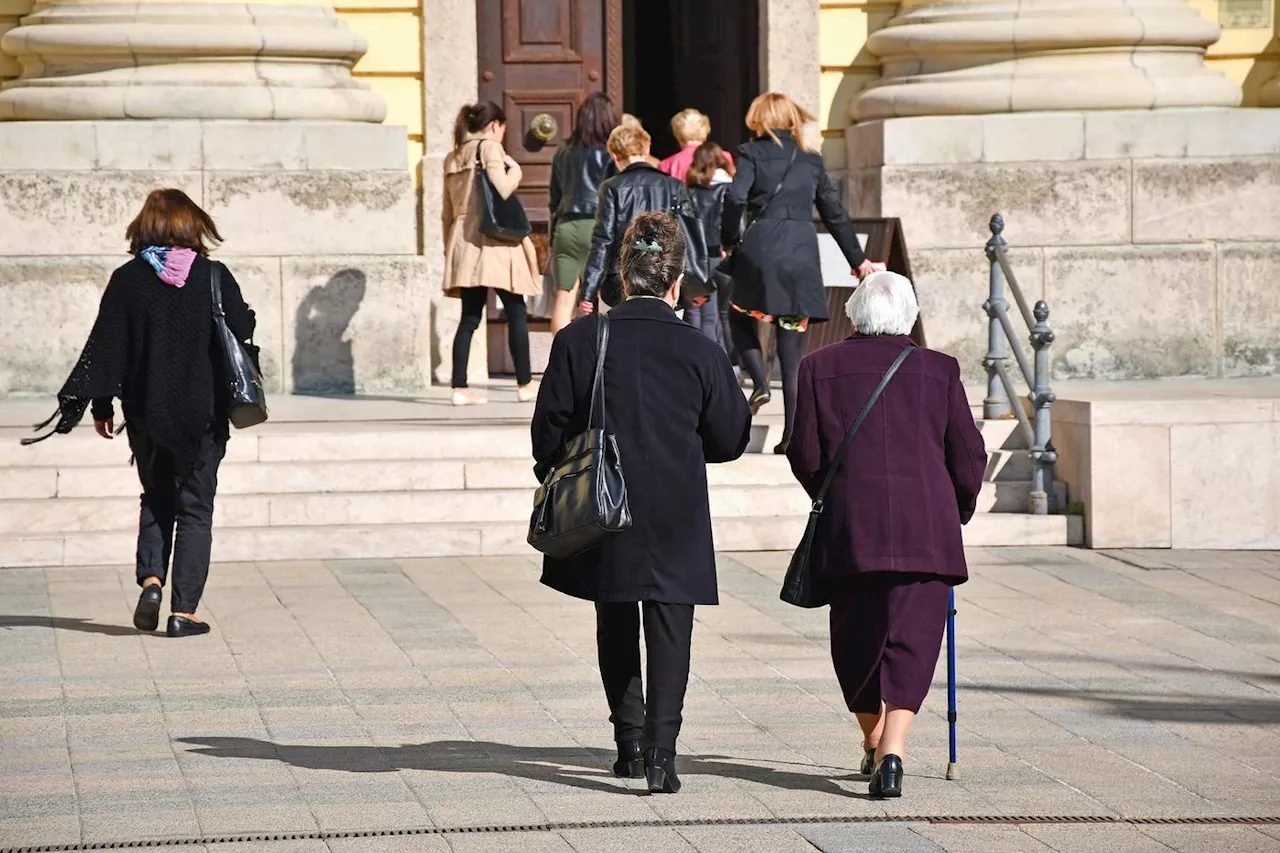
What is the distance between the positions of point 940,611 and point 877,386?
2.00 ft

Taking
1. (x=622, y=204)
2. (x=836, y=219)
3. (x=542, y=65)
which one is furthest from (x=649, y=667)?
(x=542, y=65)

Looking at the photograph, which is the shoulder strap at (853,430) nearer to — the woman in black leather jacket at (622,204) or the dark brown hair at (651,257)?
the dark brown hair at (651,257)

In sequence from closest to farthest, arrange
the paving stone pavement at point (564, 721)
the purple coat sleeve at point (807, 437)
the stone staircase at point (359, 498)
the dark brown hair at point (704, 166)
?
1. the paving stone pavement at point (564, 721)
2. the purple coat sleeve at point (807, 437)
3. the stone staircase at point (359, 498)
4. the dark brown hair at point (704, 166)

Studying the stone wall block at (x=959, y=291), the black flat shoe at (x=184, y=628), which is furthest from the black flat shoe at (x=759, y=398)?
the black flat shoe at (x=184, y=628)

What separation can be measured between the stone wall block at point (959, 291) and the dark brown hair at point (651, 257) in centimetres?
787

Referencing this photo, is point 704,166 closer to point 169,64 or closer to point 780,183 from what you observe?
point 780,183

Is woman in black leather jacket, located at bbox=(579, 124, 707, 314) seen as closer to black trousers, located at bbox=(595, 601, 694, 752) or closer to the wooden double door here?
the wooden double door

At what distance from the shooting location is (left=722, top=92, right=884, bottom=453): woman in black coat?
425 inches

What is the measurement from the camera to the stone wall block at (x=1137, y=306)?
546 inches

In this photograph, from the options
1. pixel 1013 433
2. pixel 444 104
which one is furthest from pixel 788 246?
pixel 444 104

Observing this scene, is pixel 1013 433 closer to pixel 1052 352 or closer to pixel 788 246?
pixel 788 246

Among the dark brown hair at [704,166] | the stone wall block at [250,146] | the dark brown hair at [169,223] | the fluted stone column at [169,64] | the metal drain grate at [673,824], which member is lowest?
the metal drain grate at [673,824]

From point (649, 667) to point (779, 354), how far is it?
497 centimetres

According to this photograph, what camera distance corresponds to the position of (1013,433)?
448 inches
